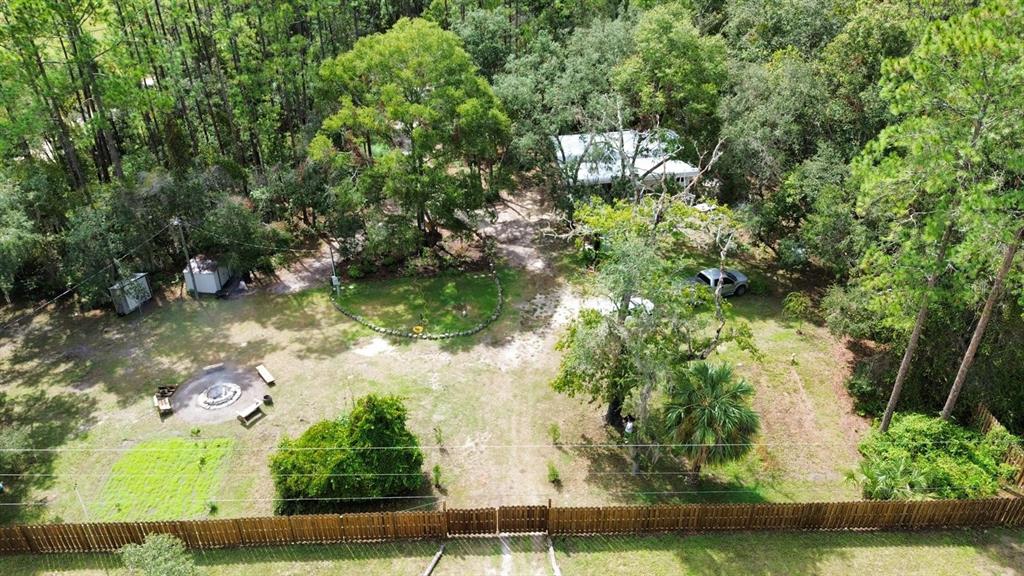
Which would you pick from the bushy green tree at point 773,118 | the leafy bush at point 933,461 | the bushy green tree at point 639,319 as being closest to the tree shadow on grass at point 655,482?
the bushy green tree at point 639,319

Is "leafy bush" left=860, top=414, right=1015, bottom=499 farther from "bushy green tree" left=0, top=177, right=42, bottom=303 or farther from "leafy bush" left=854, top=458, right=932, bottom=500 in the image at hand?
"bushy green tree" left=0, top=177, right=42, bottom=303

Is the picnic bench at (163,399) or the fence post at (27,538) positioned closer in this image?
the fence post at (27,538)

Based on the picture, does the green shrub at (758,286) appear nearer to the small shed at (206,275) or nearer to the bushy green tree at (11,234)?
the small shed at (206,275)

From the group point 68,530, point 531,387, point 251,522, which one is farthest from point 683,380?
point 68,530

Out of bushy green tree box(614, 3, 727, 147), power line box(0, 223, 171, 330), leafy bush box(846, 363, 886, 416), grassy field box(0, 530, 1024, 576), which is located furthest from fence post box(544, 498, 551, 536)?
power line box(0, 223, 171, 330)

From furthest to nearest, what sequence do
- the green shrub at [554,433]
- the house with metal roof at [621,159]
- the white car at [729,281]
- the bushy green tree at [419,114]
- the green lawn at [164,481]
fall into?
the house with metal roof at [621,159] → the white car at [729,281] → the bushy green tree at [419,114] → the green shrub at [554,433] → the green lawn at [164,481]
